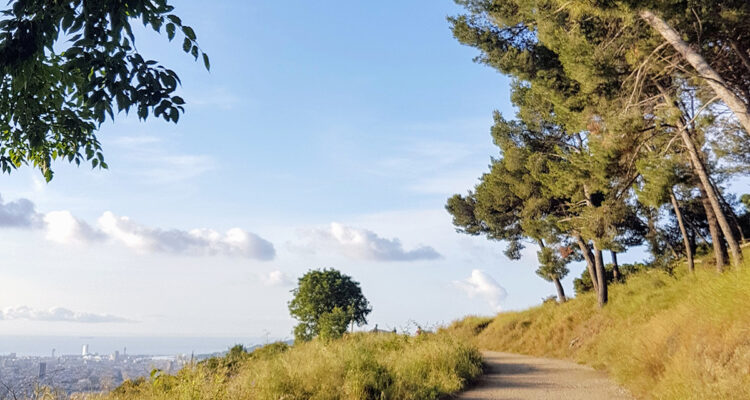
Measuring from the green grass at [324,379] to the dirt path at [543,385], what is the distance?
1.57 feet

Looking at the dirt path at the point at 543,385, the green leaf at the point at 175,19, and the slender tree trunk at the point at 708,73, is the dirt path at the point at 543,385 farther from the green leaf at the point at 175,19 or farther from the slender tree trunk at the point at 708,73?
the green leaf at the point at 175,19

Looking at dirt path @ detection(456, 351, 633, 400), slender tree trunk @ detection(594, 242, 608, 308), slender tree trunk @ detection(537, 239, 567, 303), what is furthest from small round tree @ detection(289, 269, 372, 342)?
dirt path @ detection(456, 351, 633, 400)

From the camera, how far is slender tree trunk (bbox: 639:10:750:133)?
10.6 metres

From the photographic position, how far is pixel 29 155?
9.57 m

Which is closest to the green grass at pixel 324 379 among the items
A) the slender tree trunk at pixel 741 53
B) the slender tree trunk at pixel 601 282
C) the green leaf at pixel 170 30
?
the green leaf at pixel 170 30

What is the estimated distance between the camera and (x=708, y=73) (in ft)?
36.0

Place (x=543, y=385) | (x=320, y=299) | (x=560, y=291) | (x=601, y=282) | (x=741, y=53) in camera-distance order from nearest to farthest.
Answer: (x=543, y=385) → (x=741, y=53) → (x=601, y=282) → (x=560, y=291) → (x=320, y=299)

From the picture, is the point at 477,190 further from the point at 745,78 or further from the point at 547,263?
the point at 745,78

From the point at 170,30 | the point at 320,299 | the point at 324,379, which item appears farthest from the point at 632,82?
the point at 320,299

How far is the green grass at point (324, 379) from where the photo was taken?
6559mm

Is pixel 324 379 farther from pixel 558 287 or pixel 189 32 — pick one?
pixel 558 287

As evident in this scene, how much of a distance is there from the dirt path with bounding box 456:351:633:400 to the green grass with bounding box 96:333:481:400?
480 mm

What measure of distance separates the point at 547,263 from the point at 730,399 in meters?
20.3

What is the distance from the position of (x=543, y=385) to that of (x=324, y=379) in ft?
15.2
